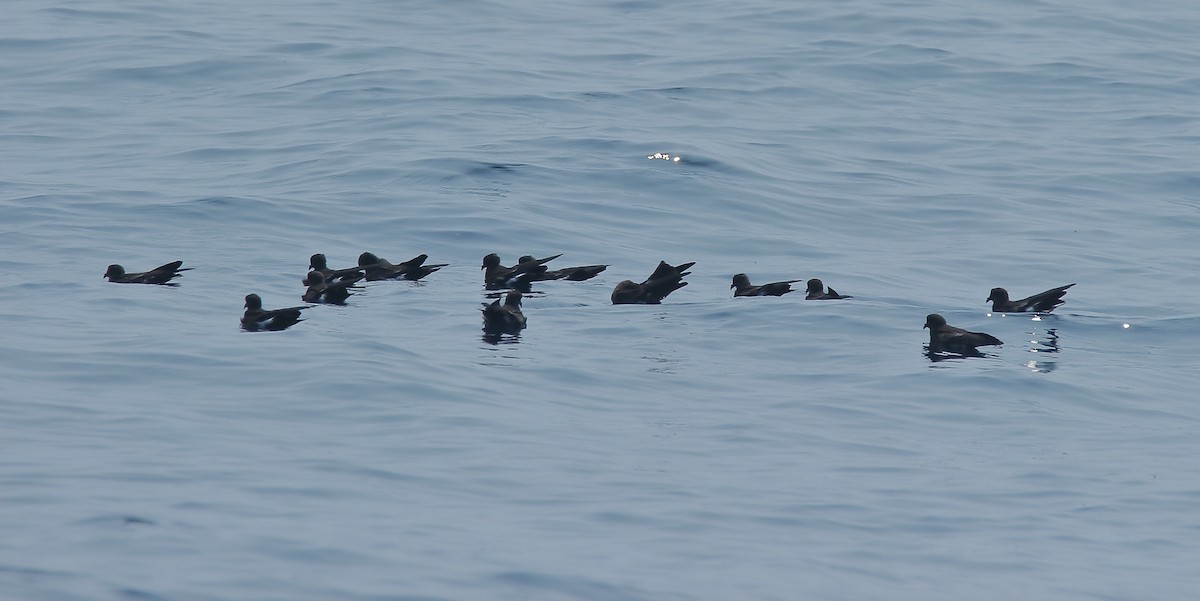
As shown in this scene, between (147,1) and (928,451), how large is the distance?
31.7 metres

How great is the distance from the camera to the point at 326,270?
59.4ft

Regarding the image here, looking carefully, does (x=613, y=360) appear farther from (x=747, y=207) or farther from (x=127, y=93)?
(x=127, y=93)

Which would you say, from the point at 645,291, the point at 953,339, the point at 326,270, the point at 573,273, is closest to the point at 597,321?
the point at 645,291

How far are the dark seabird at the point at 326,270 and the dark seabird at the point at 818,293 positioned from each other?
4785 mm

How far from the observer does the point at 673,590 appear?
368 inches

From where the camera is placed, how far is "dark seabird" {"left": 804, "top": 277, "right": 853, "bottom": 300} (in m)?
18.1

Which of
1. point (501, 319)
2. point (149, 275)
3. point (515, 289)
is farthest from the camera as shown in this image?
point (515, 289)

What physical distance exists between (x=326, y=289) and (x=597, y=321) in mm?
2745

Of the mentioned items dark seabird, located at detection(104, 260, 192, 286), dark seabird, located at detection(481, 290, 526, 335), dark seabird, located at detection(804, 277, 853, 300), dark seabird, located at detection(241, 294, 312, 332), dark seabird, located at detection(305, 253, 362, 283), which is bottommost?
dark seabird, located at detection(241, 294, 312, 332)

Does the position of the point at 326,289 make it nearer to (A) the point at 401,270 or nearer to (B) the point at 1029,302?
(A) the point at 401,270

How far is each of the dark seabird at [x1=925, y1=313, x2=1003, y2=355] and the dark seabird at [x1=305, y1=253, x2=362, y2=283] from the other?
6.01 m

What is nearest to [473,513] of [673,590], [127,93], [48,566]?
[673,590]

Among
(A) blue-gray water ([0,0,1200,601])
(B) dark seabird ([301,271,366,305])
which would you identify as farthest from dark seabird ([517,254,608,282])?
(B) dark seabird ([301,271,366,305])

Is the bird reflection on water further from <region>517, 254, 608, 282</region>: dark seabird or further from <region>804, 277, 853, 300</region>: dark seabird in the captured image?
<region>517, 254, 608, 282</region>: dark seabird
